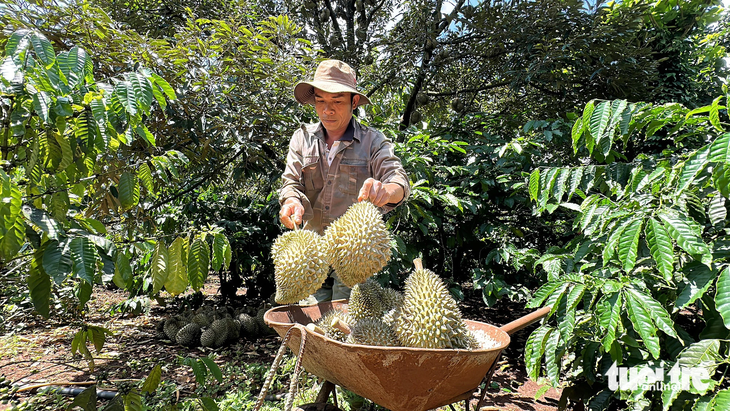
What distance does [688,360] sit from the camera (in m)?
1.45

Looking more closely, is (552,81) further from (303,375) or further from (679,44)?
(303,375)

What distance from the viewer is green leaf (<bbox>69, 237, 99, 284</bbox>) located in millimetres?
1316

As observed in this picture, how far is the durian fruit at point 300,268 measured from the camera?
1559 mm

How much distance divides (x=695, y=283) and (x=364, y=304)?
4.34ft

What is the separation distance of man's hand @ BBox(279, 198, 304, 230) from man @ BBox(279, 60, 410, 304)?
0.14m

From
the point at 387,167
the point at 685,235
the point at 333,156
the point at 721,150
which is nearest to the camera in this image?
the point at 721,150

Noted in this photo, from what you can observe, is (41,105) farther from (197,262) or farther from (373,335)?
(373,335)

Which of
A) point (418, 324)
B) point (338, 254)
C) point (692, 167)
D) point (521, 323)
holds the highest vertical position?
point (692, 167)

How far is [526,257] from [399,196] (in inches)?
79.6

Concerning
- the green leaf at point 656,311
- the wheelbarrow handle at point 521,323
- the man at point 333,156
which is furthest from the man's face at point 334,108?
the green leaf at point 656,311

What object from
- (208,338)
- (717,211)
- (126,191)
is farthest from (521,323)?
(208,338)

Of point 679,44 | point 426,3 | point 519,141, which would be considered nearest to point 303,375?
point 519,141

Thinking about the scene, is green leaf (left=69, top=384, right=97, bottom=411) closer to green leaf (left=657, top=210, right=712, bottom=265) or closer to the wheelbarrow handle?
the wheelbarrow handle

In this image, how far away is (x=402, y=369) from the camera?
129 cm
